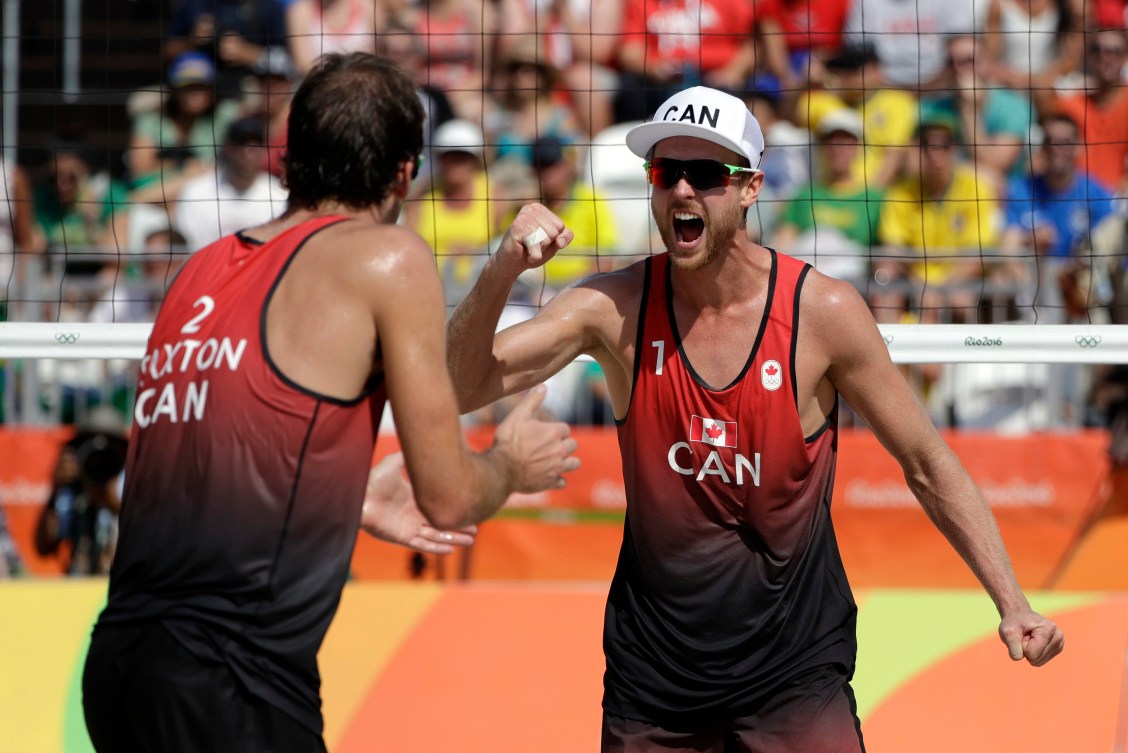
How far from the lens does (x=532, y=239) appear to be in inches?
141

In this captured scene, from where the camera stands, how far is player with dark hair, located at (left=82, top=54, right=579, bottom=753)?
269 centimetres

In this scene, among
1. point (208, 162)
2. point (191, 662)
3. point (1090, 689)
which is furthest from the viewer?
point (208, 162)

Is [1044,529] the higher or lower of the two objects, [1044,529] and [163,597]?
the lower

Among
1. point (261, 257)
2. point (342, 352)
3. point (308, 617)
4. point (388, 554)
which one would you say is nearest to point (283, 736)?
point (308, 617)

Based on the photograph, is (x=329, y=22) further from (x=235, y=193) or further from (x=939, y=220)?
(x=939, y=220)

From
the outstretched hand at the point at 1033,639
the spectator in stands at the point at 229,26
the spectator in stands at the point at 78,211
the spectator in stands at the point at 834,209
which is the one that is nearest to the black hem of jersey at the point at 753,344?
the outstretched hand at the point at 1033,639

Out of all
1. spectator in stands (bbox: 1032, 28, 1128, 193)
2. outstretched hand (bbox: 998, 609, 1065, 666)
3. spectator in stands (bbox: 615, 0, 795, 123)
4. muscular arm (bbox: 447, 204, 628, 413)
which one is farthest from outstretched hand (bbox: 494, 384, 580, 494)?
spectator in stands (bbox: 615, 0, 795, 123)

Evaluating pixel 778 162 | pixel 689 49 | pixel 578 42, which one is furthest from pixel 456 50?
pixel 778 162

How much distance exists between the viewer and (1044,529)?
324 inches

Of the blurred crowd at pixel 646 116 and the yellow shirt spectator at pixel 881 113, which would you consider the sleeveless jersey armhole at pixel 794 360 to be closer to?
the blurred crowd at pixel 646 116

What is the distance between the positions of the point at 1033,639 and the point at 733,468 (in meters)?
0.85

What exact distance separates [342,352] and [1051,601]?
3.74 m

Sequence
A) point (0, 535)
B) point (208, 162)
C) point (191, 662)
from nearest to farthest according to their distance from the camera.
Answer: point (191, 662) → point (0, 535) → point (208, 162)

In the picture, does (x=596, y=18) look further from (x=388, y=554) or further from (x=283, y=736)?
(x=283, y=736)
